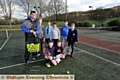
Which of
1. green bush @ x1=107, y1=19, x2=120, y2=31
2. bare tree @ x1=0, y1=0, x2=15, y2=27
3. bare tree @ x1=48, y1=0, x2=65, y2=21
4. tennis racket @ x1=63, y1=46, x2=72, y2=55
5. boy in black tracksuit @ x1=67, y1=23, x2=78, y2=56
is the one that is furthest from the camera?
bare tree @ x1=48, y1=0, x2=65, y2=21

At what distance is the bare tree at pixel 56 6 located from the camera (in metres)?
42.8

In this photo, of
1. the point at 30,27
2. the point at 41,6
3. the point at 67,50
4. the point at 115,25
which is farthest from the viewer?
the point at 41,6

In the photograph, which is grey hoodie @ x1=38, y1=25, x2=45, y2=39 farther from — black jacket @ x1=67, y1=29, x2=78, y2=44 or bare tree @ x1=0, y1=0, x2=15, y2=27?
bare tree @ x1=0, y1=0, x2=15, y2=27

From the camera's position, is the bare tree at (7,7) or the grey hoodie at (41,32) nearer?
the grey hoodie at (41,32)

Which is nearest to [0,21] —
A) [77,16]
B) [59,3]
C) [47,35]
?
[59,3]

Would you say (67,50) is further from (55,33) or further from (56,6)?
(56,6)

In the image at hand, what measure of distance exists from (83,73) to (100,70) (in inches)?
24.7

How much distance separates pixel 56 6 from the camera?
→ 4294cm

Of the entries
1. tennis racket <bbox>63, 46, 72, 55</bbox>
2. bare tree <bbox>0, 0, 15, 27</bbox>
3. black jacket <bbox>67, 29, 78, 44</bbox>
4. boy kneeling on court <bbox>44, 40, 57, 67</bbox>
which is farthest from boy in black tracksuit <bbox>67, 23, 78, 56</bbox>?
bare tree <bbox>0, 0, 15, 27</bbox>

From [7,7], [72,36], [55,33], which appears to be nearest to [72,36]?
[72,36]

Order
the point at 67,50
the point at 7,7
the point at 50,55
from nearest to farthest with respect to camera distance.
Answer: the point at 50,55
the point at 67,50
the point at 7,7

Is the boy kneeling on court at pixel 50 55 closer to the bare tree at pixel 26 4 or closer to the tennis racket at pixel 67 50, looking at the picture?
the tennis racket at pixel 67 50

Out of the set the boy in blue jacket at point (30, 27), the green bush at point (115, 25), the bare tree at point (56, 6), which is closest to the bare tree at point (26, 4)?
the bare tree at point (56, 6)

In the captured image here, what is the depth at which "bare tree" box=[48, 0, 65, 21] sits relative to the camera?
140 feet
